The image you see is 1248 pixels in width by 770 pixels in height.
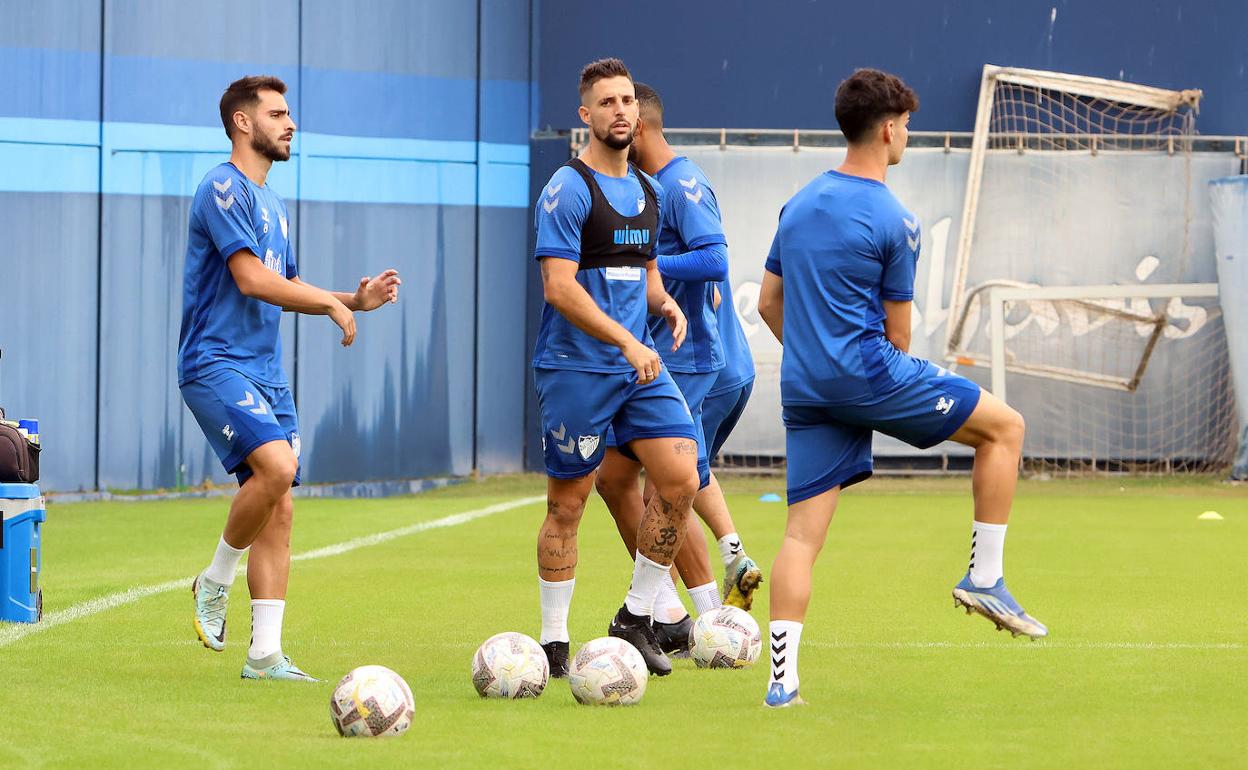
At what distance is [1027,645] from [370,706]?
3073mm

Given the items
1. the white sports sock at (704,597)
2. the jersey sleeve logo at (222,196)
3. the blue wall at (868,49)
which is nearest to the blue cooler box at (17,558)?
the jersey sleeve logo at (222,196)

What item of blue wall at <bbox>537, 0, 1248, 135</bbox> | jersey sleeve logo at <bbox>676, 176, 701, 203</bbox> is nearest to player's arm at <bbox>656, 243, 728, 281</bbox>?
jersey sleeve logo at <bbox>676, 176, 701, 203</bbox>

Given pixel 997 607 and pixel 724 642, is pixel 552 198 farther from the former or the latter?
pixel 997 607

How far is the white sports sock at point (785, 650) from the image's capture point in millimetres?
5566

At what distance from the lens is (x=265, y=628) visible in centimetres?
643

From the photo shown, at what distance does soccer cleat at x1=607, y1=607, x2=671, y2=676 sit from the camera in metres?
6.48

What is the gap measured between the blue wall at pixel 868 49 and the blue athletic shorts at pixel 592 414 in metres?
12.7

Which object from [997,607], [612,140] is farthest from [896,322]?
[612,140]

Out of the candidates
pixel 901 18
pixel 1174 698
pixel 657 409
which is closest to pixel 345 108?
pixel 901 18

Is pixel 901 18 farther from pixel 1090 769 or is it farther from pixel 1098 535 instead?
pixel 1090 769

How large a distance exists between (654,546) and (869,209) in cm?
151

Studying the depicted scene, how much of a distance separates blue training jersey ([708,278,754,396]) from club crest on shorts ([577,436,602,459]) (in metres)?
1.53

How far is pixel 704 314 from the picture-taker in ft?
24.5

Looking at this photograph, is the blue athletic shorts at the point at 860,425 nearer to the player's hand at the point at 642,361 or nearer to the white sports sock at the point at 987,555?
the white sports sock at the point at 987,555
